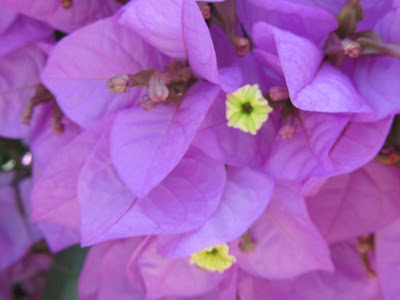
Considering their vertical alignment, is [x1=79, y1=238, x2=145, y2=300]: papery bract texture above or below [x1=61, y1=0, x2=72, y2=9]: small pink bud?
below

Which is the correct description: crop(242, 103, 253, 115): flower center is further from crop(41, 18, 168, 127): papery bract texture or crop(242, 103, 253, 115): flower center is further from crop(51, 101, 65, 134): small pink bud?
crop(51, 101, 65, 134): small pink bud

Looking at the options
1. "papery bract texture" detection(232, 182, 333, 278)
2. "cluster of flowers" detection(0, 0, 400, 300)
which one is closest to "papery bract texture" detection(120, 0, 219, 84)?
"cluster of flowers" detection(0, 0, 400, 300)

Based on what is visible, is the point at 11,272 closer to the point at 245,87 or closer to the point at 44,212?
the point at 44,212

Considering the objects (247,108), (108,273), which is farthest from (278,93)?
(108,273)

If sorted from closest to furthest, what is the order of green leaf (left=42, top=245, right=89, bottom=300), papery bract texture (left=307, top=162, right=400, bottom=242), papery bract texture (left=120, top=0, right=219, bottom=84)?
1. papery bract texture (left=120, top=0, right=219, bottom=84)
2. papery bract texture (left=307, top=162, right=400, bottom=242)
3. green leaf (left=42, top=245, right=89, bottom=300)

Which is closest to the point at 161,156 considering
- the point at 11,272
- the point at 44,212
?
the point at 44,212

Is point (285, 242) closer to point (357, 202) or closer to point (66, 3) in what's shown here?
point (357, 202)

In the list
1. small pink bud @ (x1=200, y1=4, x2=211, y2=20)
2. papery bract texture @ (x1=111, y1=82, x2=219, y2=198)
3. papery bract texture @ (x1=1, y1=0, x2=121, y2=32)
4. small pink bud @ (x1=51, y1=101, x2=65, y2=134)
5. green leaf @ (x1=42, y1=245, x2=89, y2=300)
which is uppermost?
small pink bud @ (x1=200, y1=4, x2=211, y2=20)
